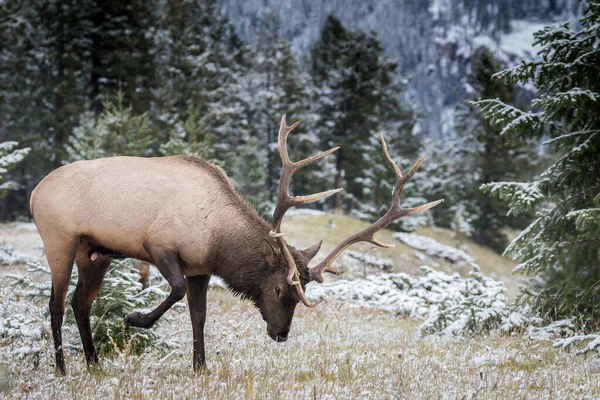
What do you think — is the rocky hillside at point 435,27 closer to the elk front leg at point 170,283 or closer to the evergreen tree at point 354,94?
the evergreen tree at point 354,94

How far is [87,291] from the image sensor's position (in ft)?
15.9

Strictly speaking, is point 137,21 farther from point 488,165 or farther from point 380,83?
point 488,165

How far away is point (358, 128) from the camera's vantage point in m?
31.3

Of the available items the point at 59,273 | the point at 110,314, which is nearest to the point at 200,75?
the point at 110,314

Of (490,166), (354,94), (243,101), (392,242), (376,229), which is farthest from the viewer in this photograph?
(243,101)

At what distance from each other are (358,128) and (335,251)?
2712 cm

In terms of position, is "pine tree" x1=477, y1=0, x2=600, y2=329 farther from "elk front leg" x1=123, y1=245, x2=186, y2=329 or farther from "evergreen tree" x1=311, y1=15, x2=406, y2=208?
"evergreen tree" x1=311, y1=15, x2=406, y2=208

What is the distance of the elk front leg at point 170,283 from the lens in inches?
168

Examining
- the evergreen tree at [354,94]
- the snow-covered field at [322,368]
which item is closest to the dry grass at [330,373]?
the snow-covered field at [322,368]

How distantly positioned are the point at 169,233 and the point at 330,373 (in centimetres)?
172

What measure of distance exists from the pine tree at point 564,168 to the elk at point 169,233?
3208 mm

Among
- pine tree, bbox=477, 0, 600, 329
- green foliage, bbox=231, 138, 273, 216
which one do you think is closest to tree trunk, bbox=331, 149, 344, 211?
green foliage, bbox=231, 138, 273, 216

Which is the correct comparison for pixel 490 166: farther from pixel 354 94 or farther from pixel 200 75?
pixel 200 75

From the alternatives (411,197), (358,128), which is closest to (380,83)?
(358,128)
